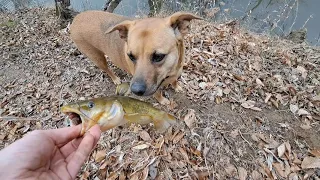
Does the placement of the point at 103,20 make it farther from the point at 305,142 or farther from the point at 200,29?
the point at 305,142

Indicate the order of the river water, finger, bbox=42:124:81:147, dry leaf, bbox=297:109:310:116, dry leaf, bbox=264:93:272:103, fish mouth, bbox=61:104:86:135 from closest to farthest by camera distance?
fish mouth, bbox=61:104:86:135 → finger, bbox=42:124:81:147 → dry leaf, bbox=297:109:310:116 → dry leaf, bbox=264:93:272:103 → the river water

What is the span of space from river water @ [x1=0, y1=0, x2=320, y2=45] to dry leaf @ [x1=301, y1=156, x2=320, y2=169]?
14.2ft

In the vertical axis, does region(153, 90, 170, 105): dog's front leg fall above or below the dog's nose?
below

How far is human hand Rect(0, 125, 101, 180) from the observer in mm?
1940

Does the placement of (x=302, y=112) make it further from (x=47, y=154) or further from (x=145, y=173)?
(x=47, y=154)

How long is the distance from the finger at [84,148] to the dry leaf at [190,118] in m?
1.63

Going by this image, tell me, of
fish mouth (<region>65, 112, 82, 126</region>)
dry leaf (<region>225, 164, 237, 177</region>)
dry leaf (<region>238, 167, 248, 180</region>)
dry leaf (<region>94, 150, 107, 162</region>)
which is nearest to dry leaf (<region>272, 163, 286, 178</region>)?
dry leaf (<region>238, 167, 248, 180</region>)

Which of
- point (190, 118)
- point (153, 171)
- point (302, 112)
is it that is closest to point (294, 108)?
point (302, 112)

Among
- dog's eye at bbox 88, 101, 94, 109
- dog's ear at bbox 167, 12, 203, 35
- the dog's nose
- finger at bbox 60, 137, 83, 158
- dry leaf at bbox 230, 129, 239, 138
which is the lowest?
dry leaf at bbox 230, 129, 239, 138

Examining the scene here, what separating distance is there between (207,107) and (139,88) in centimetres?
123

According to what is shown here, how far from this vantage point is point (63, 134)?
2.20m

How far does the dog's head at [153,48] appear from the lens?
300 cm

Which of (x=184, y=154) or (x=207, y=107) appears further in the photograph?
(x=207, y=107)

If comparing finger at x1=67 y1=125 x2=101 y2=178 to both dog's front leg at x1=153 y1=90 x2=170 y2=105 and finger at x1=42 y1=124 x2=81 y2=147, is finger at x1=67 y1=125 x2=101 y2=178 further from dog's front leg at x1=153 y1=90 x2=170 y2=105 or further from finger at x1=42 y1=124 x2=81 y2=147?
dog's front leg at x1=153 y1=90 x2=170 y2=105
